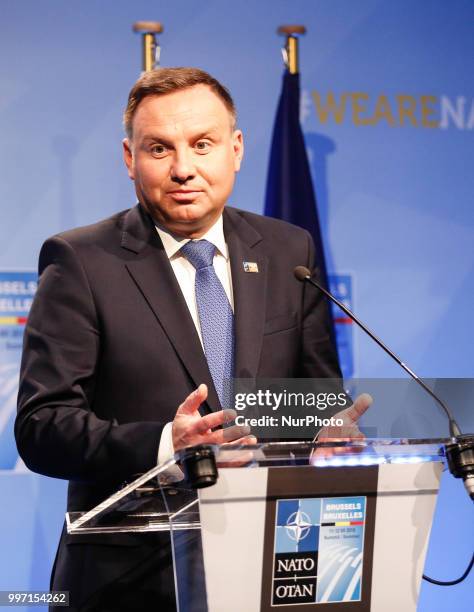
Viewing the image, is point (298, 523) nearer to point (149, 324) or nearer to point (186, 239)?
point (149, 324)

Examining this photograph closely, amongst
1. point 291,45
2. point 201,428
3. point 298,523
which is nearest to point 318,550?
point 298,523

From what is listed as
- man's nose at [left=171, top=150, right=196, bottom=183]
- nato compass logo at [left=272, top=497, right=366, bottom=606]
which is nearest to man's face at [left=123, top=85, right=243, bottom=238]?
man's nose at [left=171, top=150, right=196, bottom=183]

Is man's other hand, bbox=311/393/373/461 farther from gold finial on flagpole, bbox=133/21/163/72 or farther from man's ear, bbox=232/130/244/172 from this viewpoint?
gold finial on flagpole, bbox=133/21/163/72

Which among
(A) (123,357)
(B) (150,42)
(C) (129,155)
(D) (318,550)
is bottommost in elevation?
(D) (318,550)

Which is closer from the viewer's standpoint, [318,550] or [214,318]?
[318,550]

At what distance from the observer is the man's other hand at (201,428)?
1830 mm

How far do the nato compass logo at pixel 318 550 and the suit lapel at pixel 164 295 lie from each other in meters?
0.75

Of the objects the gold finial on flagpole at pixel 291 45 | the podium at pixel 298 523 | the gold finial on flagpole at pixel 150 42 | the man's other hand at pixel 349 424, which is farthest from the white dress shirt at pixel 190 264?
the gold finial on flagpole at pixel 291 45

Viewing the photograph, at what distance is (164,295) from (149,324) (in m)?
0.09

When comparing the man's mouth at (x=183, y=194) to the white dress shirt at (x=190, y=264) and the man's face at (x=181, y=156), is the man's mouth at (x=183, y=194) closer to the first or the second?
the man's face at (x=181, y=156)

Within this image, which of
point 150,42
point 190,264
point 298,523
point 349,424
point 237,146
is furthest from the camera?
point 150,42

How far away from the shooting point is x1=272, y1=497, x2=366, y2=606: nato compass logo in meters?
1.68

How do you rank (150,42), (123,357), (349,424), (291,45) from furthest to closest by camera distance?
(291,45), (150,42), (123,357), (349,424)

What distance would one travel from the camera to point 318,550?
1689 millimetres
